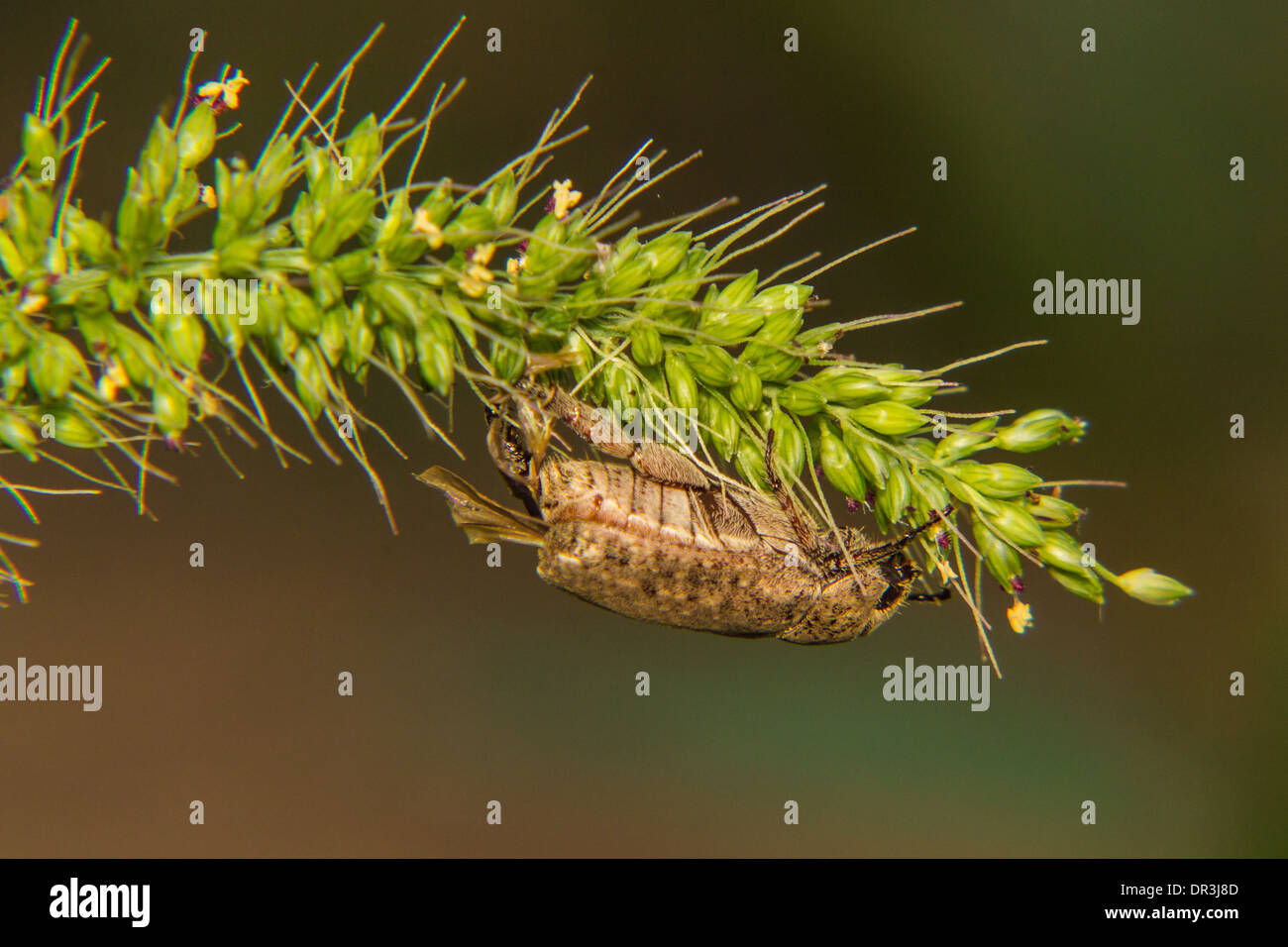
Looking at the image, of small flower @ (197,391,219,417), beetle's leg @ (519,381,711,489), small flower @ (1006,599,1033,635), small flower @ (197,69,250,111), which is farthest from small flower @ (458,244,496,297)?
small flower @ (1006,599,1033,635)

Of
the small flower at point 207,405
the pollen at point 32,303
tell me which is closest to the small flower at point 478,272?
the small flower at point 207,405

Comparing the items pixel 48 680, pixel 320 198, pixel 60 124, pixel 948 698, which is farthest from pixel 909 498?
pixel 48 680

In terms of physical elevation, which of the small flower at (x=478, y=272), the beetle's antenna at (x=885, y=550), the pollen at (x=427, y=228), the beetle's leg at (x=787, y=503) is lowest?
the beetle's antenna at (x=885, y=550)

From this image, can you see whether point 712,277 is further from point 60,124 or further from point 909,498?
point 60,124

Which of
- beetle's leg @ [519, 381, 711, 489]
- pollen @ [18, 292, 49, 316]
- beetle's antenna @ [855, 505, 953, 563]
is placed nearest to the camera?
pollen @ [18, 292, 49, 316]

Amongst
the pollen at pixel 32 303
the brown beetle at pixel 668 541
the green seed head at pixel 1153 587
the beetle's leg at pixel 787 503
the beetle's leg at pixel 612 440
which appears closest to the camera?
the pollen at pixel 32 303

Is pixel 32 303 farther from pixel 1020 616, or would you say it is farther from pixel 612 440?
pixel 1020 616

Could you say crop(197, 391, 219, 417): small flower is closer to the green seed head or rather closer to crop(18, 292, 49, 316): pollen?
crop(18, 292, 49, 316): pollen

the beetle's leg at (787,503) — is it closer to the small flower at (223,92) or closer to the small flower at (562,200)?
the small flower at (562,200)
